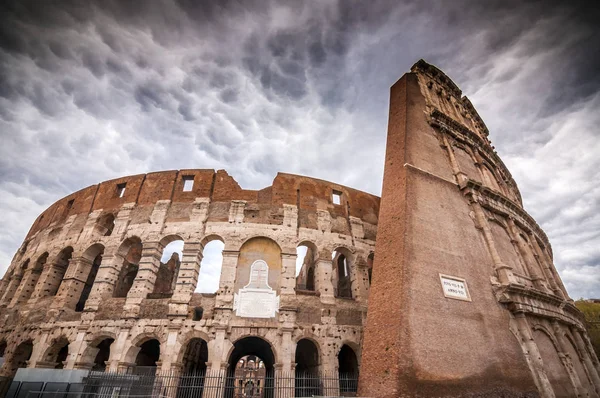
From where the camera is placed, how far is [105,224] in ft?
50.5

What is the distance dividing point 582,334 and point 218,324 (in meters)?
16.5

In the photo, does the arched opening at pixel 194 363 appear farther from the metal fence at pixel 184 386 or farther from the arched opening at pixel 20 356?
the arched opening at pixel 20 356

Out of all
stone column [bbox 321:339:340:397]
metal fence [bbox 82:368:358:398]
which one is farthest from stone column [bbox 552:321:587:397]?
stone column [bbox 321:339:340:397]

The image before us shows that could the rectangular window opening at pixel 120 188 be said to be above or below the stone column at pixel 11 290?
above

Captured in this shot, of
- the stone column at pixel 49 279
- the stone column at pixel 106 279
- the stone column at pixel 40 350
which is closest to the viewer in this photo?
the stone column at pixel 40 350

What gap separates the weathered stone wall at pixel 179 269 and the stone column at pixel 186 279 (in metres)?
0.04

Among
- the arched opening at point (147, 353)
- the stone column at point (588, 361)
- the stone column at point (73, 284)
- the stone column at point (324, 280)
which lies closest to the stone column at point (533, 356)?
the stone column at point (588, 361)

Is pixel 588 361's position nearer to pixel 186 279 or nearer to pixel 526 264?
pixel 526 264

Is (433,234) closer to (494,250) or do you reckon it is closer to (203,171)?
(494,250)

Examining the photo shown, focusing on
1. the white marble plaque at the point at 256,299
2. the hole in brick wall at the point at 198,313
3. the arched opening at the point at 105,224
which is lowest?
the hole in brick wall at the point at 198,313

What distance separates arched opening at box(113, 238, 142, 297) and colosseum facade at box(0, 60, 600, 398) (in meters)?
0.12

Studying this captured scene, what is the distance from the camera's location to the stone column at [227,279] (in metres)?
11.9

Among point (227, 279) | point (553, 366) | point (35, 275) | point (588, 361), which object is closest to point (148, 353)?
point (35, 275)

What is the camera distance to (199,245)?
13.1 metres
